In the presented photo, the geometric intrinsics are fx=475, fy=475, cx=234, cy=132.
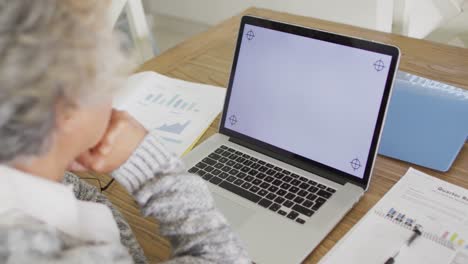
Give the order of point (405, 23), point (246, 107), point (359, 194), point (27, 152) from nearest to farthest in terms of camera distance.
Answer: point (27, 152), point (359, 194), point (246, 107), point (405, 23)

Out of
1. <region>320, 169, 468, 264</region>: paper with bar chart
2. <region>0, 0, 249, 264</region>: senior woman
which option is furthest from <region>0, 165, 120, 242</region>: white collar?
<region>320, 169, 468, 264</region>: paper with bar chart

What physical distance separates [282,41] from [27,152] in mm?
551

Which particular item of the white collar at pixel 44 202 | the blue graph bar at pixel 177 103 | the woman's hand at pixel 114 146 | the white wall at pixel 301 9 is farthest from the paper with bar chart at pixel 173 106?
the white wall at pixel 301 9

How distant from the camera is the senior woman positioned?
1.23 ft

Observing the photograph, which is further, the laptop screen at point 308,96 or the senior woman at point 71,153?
the laptop screen at point 308,96

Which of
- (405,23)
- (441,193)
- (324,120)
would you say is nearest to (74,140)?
(324,120)

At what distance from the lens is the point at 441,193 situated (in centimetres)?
79

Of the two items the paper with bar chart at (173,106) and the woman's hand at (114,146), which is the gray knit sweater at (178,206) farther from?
the paper with bar chart at (173,106)

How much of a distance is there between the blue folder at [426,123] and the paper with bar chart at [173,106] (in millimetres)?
382

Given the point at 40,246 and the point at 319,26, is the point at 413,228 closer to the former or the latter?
the point at 40,246

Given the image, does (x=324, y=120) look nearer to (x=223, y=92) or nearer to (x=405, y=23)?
(x=223, y=92)

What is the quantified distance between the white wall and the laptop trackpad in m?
1.32

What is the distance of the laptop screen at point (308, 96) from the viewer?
0.77 metres

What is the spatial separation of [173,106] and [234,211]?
389mm
